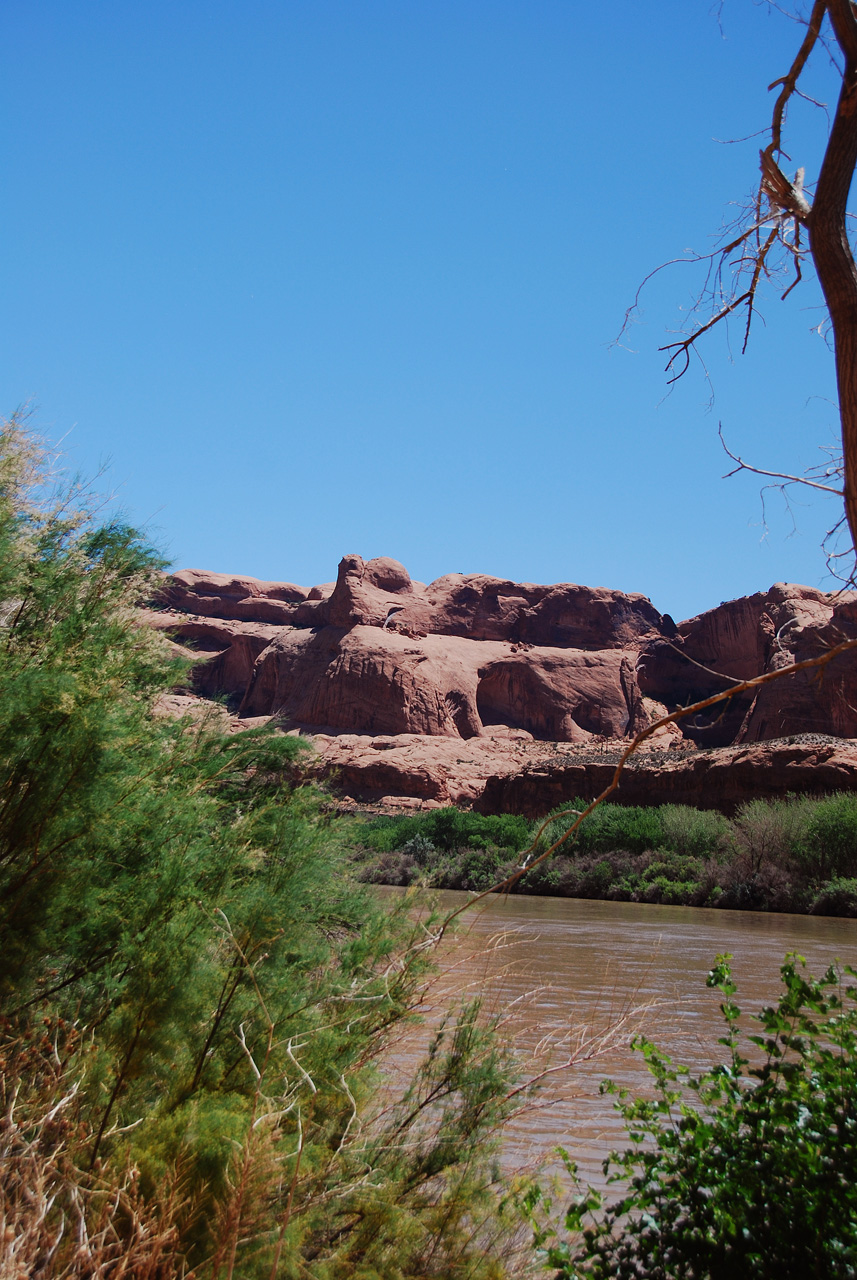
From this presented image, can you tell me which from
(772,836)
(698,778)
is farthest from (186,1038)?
(698,778)

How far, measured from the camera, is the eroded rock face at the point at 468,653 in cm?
5550

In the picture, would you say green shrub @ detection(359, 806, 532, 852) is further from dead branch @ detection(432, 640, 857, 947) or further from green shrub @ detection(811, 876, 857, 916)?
dead branch @ detection(432, 640, 857, 947)

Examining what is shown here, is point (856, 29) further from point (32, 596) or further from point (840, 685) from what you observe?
point (840, 685)

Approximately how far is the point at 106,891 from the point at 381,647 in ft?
178

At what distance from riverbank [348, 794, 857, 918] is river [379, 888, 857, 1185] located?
1.13 meters

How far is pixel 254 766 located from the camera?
6938mm

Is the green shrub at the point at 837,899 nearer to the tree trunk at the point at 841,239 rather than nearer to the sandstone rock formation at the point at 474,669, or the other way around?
the sandstone rock formation at the point at 474,669

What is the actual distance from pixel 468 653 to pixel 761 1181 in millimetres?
61151

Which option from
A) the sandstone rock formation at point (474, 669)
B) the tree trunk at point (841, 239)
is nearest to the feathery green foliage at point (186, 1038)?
the tree trunk at point (841, 239)

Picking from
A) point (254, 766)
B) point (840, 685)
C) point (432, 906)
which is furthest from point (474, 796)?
point (432, 906)

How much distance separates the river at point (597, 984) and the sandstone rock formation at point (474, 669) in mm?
19696

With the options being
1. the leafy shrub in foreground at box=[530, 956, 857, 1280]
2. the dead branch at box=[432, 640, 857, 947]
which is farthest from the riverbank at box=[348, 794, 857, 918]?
the dead branch at box=[432, 640, 857, 947]

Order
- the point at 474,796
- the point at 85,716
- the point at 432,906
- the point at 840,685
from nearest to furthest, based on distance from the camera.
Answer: the point at 85,716
the point at 432,906
the point at 840,685
the point at 474,796

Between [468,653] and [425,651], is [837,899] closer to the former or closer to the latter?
[425,651]
